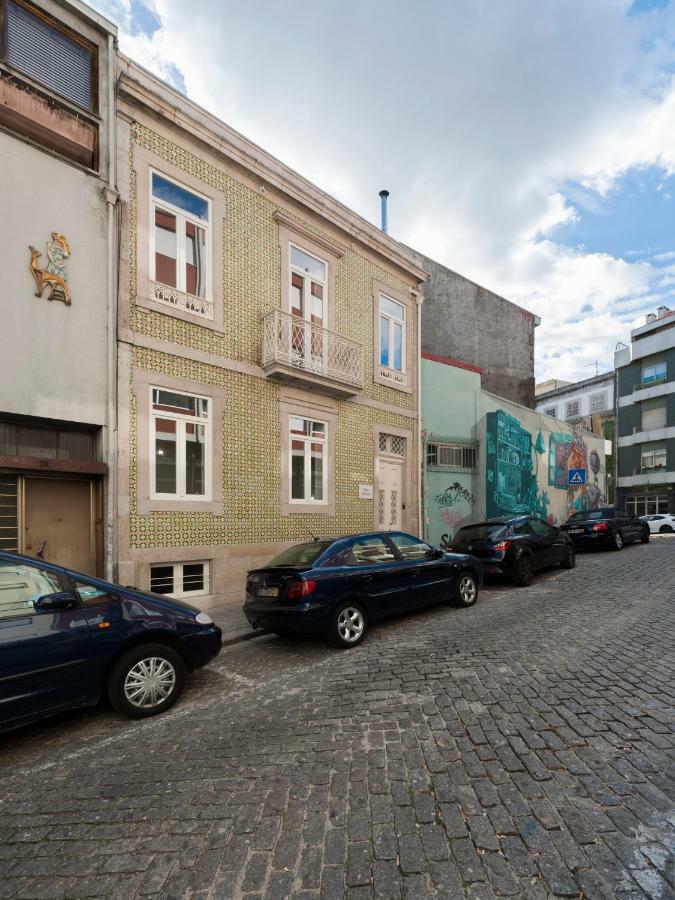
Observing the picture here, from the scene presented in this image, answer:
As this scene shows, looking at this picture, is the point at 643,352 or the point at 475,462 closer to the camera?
the point at 475,462

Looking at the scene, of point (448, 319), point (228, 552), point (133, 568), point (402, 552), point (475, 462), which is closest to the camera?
point (402, 552)

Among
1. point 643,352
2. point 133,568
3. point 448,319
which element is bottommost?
point 133,568

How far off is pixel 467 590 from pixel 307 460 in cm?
469

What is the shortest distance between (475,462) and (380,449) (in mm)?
5161

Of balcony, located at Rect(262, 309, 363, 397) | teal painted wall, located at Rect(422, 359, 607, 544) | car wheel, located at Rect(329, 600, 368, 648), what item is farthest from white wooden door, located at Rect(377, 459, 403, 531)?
car wheel, located at Rect(329, 600, 368, 648)

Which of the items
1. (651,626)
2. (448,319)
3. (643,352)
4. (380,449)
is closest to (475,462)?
(380,449)

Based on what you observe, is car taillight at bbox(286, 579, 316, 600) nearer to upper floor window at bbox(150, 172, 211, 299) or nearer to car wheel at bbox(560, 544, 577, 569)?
upper floor window at bbox(150, 172, 211, 299)

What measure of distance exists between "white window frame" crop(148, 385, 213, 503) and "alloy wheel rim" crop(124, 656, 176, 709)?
4435 millimetres

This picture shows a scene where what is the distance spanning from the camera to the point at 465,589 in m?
8.03

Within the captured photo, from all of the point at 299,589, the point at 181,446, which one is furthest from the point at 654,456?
the point at 299,589

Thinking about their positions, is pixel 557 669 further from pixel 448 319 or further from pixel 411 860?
pixel 448 319

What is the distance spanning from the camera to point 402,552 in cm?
720

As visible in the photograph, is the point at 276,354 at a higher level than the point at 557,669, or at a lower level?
higher

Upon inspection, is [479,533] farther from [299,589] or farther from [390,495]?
[299,589]
